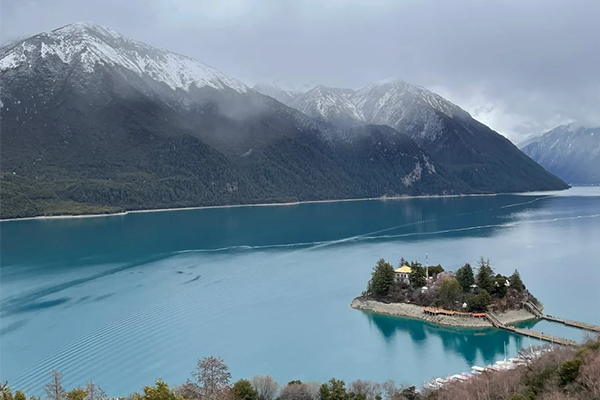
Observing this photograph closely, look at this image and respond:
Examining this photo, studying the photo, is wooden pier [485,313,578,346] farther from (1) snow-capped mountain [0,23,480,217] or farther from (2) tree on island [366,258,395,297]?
(1) snow-capped mountain [0,23,480,217]

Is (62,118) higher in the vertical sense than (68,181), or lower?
higher

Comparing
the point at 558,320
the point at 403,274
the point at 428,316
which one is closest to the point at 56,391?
the point at 428,316

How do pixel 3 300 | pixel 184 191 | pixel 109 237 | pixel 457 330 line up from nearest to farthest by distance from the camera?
1. pixel 457 330
2. pixel 3 300
3. pixel 109 237
4. pixel 184 191

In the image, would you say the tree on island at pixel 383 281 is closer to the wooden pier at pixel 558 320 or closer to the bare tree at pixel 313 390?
the wooden pier at pixel 558 320

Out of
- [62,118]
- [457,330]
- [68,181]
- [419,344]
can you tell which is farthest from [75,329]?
[62,118]

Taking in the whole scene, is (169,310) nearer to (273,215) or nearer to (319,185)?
(273,215)

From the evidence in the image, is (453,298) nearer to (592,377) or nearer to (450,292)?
(450,292)
